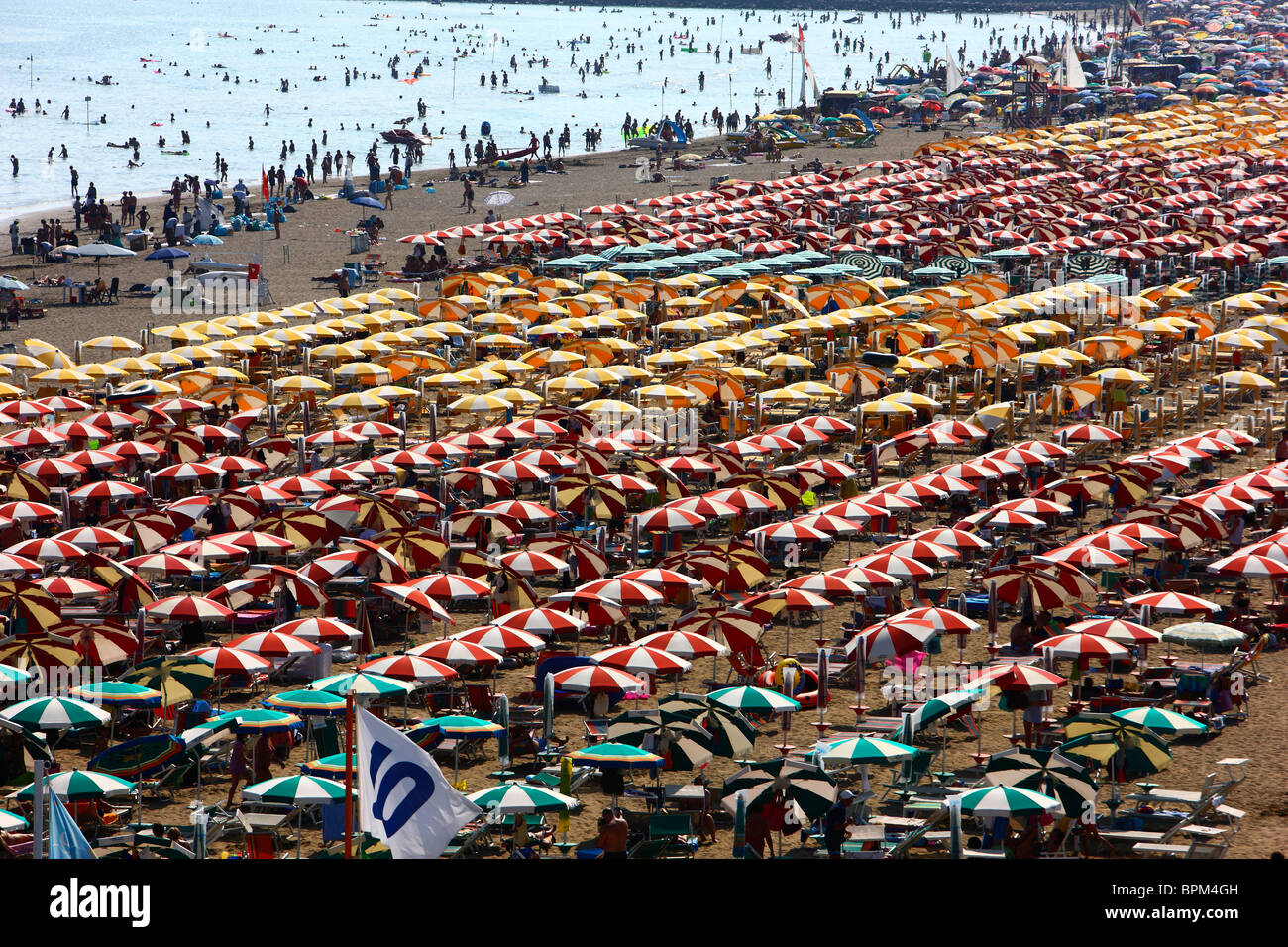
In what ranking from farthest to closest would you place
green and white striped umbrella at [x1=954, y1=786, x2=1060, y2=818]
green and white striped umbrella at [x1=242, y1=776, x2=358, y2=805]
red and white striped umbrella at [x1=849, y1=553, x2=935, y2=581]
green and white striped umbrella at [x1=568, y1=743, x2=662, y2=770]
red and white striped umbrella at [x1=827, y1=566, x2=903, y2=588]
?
1. red and white striped umbrella at [x1=849, y1=553, x2=935, y2=581]
2. red and white striped umbrella at [x1=827, y1=566, x2=903, y2=588]
3. green and white striped umbrella at [x1=568, y1=743, x2=662, y2=770]
4. green and white striped umbrella at [x1=242, y1=776, x2=358, y2=805]
5. green and white striped umbrella at [x1=954, y1=786, x2=1060, y2=818]

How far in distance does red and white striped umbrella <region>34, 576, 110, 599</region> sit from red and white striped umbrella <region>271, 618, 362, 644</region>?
274 centimetres

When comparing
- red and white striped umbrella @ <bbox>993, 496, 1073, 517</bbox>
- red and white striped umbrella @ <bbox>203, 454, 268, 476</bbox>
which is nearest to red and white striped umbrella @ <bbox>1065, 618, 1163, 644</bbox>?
red and white striped umbrella @ <bbox>993, 496, 1073, 517</bbox>

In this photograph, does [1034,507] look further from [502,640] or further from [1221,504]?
[502,640]

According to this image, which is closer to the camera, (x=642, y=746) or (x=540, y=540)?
(x=642, y=746)

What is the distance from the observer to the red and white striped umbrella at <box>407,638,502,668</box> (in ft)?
53.4

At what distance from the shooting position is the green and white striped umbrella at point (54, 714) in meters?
14.3

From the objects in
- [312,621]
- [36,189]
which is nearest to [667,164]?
[36,189]

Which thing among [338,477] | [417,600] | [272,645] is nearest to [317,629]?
[272,645]

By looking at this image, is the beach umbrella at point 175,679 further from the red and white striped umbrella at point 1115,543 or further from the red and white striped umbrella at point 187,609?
the red and white striped umbrella at point 1115,543

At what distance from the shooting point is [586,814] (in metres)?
14.6

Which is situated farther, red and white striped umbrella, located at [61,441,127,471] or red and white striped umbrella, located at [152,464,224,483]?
red and white striped umbrella, located at [61,441,127,471]

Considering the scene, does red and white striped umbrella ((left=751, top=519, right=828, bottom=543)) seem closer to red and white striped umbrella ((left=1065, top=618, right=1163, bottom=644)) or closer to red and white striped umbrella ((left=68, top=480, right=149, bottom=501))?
red and white striped umbrella ((left=1065, top=618, right=1163, bottom=644))

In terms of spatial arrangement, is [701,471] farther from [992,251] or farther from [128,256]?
[128,256]
